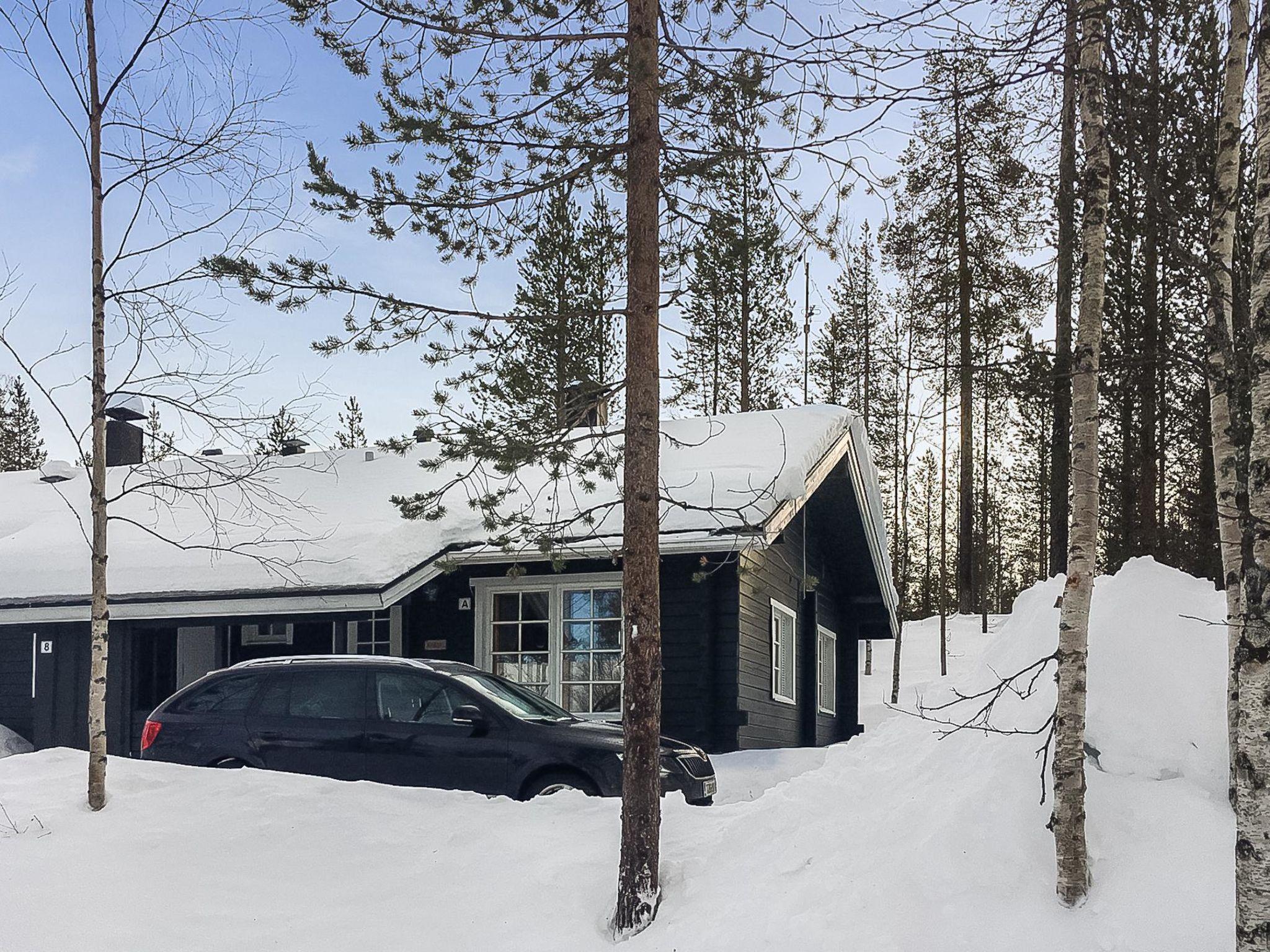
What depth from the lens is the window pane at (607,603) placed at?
13.4 m

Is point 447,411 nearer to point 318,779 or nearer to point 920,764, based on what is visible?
point 318,779

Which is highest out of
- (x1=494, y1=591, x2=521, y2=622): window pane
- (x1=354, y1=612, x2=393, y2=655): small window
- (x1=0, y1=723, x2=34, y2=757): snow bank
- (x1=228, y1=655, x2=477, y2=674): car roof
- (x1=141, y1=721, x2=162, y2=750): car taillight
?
(x1=494, y1=591, x2=521, y2=622): window pane

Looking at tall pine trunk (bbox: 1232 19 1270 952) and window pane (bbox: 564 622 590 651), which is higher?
tall pine trunk (bbox: 1232 19 1270 952)

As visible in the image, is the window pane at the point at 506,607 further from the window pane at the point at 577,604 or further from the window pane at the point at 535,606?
the window pane at the point at 577,604

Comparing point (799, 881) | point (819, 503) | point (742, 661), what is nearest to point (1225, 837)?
point (799, 881)

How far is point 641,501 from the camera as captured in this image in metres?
6.92

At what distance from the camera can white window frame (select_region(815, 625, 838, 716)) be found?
60.1 feet

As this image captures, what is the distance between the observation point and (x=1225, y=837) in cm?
530

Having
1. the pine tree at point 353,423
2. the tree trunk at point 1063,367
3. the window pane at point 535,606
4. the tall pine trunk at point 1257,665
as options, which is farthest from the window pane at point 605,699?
the pine tree at point 353,423

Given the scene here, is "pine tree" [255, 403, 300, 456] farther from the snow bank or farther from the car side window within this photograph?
the snow bank

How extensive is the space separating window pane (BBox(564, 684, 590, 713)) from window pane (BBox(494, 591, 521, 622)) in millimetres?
1107

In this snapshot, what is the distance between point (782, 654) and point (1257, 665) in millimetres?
13033

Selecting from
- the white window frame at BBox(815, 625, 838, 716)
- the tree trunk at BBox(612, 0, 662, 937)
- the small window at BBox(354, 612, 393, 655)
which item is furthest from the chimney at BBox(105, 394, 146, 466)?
the tree trunk at BBox(612, 0, 662, 937)

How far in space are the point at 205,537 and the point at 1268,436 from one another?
13.7 metres
